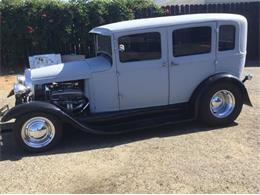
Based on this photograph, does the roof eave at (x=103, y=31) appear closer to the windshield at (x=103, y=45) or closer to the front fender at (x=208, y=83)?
the windshield at (x=103, y=45)

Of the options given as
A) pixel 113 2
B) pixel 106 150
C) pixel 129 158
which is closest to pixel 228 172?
pixel 129 158

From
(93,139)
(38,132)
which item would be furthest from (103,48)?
(38,132)

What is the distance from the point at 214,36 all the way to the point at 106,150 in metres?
2.63

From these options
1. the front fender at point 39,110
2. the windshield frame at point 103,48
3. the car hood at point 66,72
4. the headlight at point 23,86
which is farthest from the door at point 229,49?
the headlight at point 23,86

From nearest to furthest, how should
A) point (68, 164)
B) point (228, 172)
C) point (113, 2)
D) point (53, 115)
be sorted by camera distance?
1. point (228, 172)
2. point (68, 164)
3. point (53, 115)
4. point (113, 2)

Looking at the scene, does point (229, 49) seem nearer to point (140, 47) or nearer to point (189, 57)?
point (189, 57)

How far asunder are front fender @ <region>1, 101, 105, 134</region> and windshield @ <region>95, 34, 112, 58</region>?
4.31ft

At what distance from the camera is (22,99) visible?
733cm

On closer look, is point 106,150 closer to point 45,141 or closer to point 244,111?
point 45,141

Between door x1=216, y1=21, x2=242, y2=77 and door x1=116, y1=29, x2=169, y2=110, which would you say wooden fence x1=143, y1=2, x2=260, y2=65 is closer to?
door x1=216, y1=21, x2=242, y2=77

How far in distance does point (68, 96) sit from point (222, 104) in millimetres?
2579

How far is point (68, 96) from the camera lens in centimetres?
731

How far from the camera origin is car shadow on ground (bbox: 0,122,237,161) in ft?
22.8

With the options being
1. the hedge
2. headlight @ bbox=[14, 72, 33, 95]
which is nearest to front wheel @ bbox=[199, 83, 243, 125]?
headlight @ bbox=[14, 72, 33, 95]
